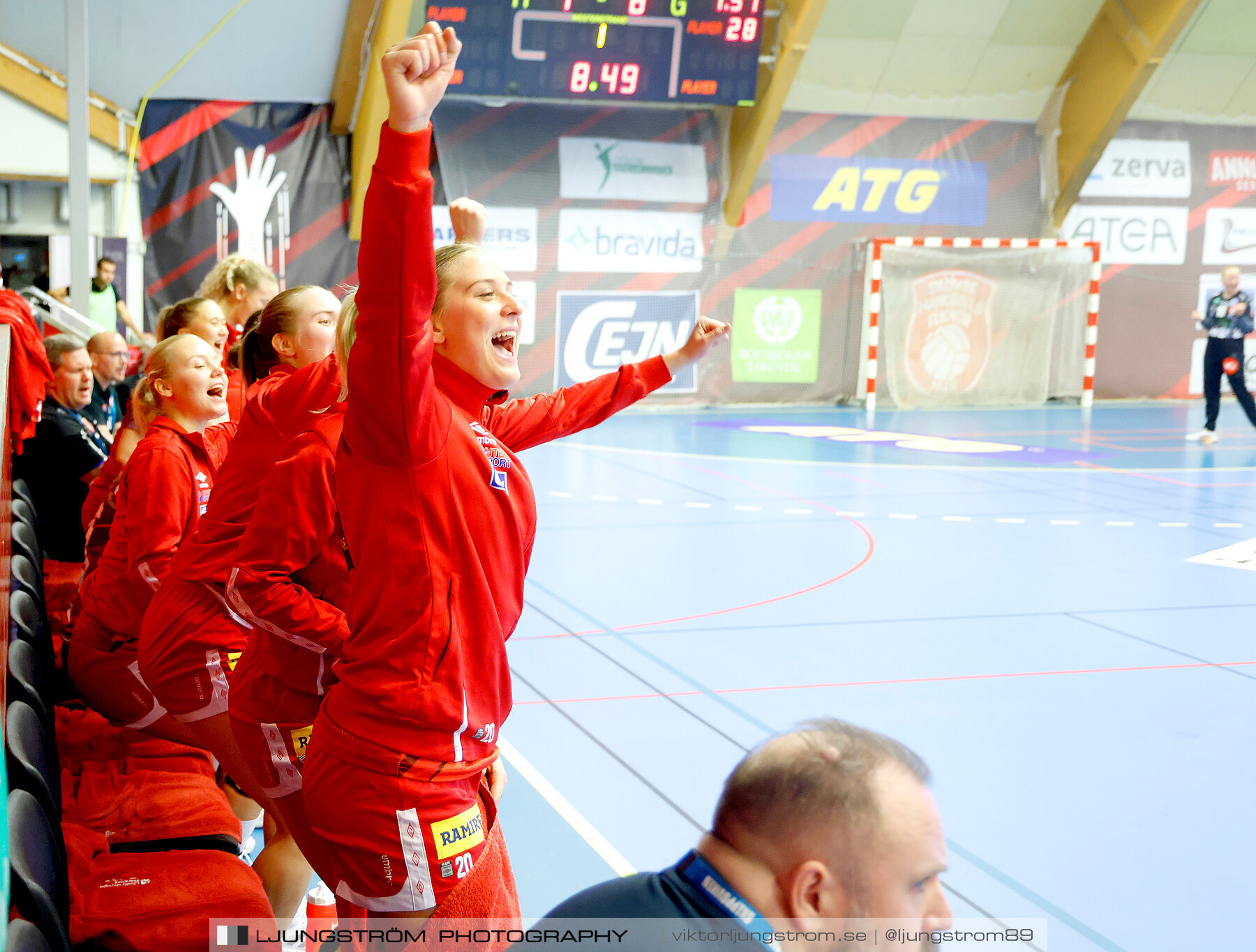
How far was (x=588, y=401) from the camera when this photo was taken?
2.78 m

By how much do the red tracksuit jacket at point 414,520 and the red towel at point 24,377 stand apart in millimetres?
2139

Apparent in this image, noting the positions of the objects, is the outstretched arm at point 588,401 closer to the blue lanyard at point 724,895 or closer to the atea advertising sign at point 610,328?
the blue lanyard at point 724,895

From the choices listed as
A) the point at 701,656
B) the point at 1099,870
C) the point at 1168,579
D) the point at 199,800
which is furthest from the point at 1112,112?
the point at 199,800

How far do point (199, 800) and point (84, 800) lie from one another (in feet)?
0.84

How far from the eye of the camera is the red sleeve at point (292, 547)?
2.07m

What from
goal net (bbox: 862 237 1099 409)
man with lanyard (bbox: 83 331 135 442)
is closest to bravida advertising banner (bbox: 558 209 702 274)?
goal net (bbox: 862 237 1099 409)

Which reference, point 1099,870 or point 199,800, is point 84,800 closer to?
point 199,800

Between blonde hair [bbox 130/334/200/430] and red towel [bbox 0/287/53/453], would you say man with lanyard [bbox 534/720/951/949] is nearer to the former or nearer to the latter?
blonde hair [bbox 130/334/200/430]

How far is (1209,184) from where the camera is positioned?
1720cm

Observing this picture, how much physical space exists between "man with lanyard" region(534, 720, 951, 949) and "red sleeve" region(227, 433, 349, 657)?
1.08 metres

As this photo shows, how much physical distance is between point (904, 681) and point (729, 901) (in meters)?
3.54

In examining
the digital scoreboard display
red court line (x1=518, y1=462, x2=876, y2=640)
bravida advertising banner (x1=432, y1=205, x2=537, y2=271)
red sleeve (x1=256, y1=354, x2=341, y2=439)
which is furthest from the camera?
bravida advertising banner (x1=432, y1=205, x2=537, y2=271)

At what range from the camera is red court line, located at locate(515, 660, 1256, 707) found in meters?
4.27

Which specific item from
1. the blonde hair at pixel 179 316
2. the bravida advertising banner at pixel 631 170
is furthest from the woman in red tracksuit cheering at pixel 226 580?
the bravida advertising banner at pixel 631 170
